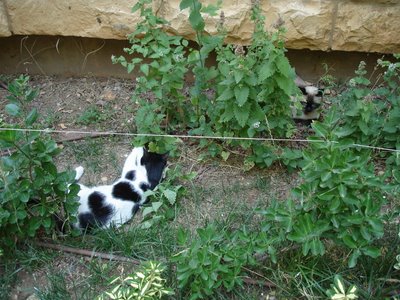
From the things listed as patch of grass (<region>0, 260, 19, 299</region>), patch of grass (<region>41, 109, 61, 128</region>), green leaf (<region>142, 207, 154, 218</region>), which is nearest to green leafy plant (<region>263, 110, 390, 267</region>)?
green leaf (<region>142, 207, 154, 218</region>)

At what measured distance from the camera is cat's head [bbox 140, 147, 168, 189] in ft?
10.6

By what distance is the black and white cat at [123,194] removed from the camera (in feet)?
9.88

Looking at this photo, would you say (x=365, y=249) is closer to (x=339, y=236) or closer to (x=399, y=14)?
(x=339, y=236)

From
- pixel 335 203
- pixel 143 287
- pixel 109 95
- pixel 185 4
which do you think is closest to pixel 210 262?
pixel 143 287

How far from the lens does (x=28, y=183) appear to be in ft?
8.73

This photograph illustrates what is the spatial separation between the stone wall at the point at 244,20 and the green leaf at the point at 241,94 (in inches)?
35.4

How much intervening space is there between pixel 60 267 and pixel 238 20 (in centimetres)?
209

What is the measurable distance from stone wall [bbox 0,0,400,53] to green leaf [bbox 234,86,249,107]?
899 mm

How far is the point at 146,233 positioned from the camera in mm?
2963

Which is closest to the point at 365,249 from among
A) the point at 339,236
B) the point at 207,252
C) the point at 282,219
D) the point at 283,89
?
the point at 339,236

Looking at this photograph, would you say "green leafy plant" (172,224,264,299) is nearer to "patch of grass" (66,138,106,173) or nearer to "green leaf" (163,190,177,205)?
"green leaf" (163,190,177,205)

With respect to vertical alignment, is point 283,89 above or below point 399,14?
below

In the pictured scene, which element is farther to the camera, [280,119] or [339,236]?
[280,119]

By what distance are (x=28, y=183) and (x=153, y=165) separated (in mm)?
843
